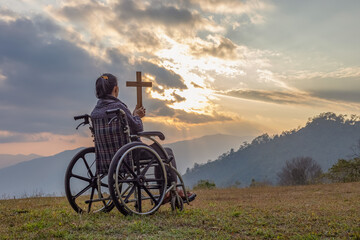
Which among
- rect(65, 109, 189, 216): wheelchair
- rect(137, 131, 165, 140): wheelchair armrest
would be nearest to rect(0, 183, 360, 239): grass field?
rect(65, 109, 189, 216): wheelchair

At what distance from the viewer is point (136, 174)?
528 cm

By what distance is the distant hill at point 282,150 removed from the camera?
133 meters

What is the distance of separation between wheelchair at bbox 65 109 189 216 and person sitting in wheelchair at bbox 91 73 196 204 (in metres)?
0.08

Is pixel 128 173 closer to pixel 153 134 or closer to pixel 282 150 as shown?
pixel 153 134

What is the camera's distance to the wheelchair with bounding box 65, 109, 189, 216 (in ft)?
16.5

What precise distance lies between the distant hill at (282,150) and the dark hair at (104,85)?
12447cm

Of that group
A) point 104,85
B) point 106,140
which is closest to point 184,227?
point 106,140

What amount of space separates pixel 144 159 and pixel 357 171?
60.3 ft

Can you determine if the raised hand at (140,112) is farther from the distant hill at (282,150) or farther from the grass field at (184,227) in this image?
the distant hill at (282,150)

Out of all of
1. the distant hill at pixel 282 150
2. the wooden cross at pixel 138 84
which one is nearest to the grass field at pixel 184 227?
the wooden cross at pixel 138 84

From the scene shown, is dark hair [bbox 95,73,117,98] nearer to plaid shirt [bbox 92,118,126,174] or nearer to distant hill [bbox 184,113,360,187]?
plaid shirt [bbox 92,118,126,174]

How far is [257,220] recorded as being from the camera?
538 cm

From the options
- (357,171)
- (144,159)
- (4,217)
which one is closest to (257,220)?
(144,159)

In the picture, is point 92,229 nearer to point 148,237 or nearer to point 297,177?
point 148,237
